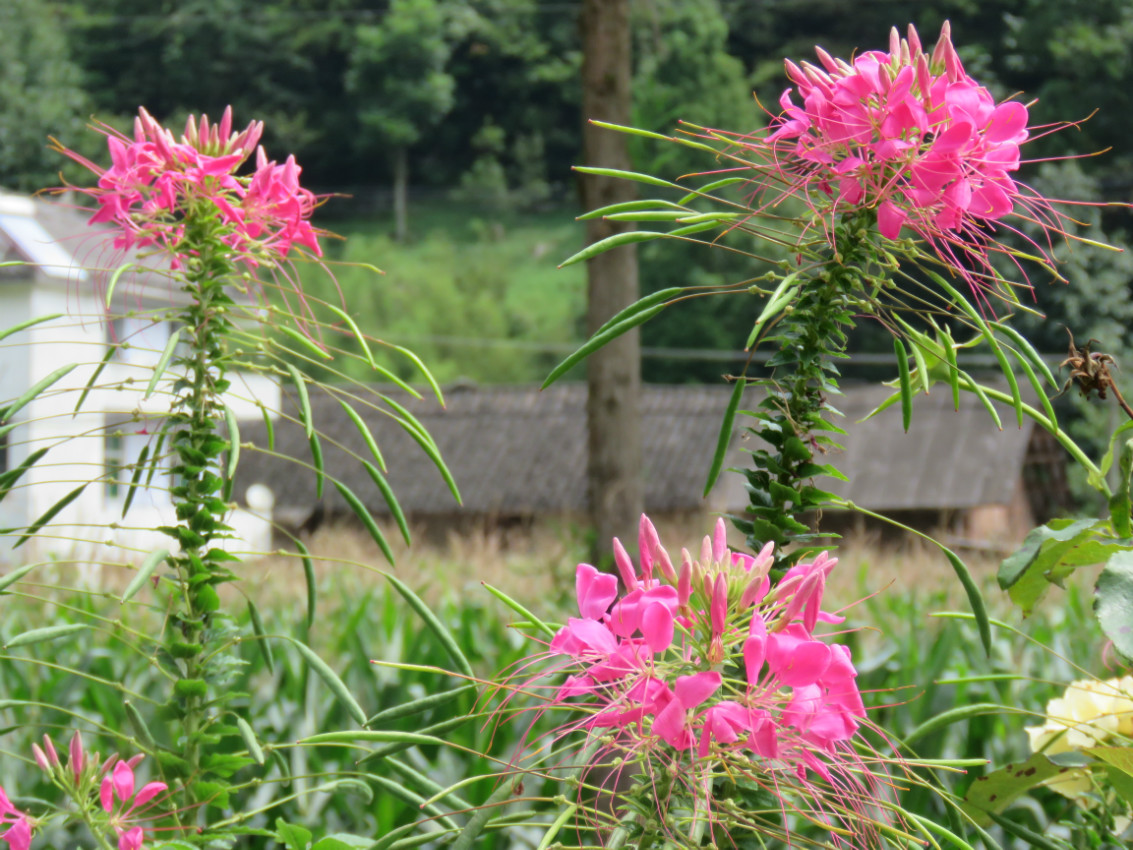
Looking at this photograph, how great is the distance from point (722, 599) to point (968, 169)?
0.35m

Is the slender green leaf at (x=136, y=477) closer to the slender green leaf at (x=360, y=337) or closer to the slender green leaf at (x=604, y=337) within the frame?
the slender green leaf at (x=360, y=337)

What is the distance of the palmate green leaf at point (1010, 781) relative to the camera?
888 millimetres

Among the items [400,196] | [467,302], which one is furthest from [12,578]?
[400,196]

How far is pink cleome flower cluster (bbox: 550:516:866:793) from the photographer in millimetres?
582

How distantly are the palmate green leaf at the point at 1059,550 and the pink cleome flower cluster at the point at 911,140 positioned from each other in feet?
0.79

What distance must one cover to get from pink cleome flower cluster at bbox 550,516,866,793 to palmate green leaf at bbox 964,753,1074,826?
0.33 m

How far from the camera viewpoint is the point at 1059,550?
840 millimetres

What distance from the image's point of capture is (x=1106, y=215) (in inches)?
1177

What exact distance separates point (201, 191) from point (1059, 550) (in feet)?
2.59

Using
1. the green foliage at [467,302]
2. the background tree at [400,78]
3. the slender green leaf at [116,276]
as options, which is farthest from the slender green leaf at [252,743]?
the background tree at [400,78]

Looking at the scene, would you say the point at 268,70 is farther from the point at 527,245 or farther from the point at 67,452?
the point at 67,452

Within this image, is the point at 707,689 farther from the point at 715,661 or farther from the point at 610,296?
the point at 610,296

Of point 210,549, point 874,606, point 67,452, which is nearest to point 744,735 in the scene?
point 210,549

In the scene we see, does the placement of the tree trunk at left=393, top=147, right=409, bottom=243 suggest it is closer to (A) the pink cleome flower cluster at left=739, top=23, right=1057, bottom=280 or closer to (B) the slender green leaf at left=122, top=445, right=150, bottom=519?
(B) the slender green leaf at left=122, top=445, right=150, bottom=519
